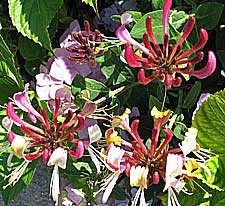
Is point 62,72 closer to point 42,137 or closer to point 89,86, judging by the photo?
point 89,86

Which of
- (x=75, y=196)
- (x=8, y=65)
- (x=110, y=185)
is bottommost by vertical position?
(x=75, y=196)

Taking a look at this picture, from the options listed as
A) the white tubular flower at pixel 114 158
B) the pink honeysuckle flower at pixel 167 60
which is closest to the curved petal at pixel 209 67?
the pink honeysuckle flower at pixel 167 60

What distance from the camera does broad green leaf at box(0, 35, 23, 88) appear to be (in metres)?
0.84

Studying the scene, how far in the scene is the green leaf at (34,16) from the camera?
850 millimetres

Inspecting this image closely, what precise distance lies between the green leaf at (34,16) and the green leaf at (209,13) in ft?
0.59

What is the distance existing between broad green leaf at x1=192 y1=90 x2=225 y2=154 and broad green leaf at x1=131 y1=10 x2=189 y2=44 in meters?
0.13

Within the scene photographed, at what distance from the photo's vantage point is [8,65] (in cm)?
85

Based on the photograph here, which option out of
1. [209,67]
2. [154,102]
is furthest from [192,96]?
[209,67]

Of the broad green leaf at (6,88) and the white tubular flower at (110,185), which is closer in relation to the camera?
the white tubular flower at (110,185)

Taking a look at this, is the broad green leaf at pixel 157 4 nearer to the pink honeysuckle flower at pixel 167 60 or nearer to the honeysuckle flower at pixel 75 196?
the pink honeysuckle flower at pixel 167 60

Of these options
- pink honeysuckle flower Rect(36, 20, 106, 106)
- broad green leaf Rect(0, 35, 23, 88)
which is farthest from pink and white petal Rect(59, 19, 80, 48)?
broad green leaf Rect(0, 35, 23, 88)

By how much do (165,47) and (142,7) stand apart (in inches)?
12.6

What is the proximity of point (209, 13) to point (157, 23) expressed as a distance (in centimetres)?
9

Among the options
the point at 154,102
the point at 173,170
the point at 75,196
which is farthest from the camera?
the point at 75,196
